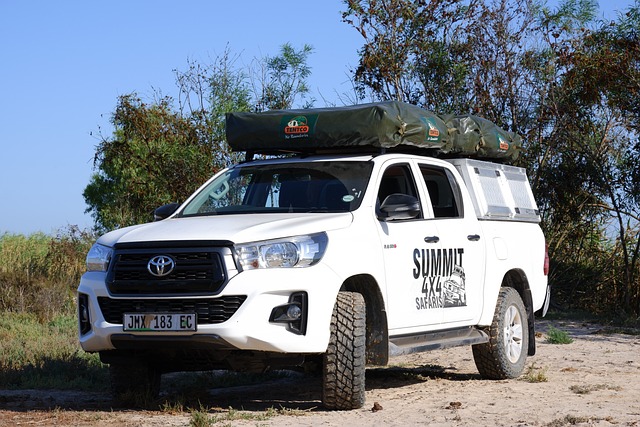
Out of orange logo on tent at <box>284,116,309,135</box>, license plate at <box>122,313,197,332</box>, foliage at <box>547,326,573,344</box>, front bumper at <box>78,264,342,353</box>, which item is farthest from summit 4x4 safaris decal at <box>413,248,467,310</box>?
foliage at <box>547,326,573,344</box>

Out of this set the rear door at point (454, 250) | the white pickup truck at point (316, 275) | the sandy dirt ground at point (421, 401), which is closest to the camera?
the white pickup truck at point (316, 275)

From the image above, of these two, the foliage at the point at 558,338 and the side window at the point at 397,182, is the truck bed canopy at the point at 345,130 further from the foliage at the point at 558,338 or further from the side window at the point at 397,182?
the foliage at the point at 558,338

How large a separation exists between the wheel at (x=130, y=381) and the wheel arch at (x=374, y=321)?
173 centimetres

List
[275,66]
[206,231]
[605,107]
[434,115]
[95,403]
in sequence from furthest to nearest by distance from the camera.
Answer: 1. [275,66]
2. [605,107]
3. [434,115]
4. [95,403]
5. [206,231]

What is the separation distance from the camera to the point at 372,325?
8.12 metres

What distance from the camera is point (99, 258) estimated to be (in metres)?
7.74

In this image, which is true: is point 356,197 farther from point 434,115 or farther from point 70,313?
point 70,313

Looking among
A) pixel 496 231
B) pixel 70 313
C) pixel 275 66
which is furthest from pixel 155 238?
pixel 275 66

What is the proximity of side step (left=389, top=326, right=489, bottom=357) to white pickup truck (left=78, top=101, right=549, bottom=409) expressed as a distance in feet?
0.06

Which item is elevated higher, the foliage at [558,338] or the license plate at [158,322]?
the license plate at [158,322]

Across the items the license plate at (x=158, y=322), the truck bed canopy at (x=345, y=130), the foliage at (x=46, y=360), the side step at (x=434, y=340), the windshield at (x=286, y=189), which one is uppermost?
the truck bed canopy at (x=345, y=130)

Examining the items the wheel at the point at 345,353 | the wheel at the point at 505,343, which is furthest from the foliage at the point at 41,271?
the wheel at the point at 345,353

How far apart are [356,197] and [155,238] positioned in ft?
5.39

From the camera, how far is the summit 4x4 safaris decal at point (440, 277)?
862cm
